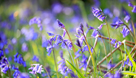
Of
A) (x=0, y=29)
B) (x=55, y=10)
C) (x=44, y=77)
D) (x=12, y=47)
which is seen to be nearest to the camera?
(x=44, y=77)

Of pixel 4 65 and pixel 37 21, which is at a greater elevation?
pixel 37 21

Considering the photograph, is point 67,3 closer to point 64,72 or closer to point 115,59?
point 115,59

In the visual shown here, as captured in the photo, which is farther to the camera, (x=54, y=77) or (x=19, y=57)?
(x=54, y=77)

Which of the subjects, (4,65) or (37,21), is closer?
(4,65)

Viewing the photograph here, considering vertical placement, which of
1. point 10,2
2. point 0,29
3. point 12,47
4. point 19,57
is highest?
point 10,2

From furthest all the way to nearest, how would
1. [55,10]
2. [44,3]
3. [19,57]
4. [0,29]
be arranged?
1. [44,3]
2. [55,10]
3. [0,29]
4. [19,57]

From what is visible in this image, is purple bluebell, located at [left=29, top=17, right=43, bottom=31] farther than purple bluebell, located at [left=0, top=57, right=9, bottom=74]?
Yes

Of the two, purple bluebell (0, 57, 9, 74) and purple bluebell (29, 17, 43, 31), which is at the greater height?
purple bluebell (29, 17, 43, 31)

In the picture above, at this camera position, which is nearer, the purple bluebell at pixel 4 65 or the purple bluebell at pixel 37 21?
the purple bluebell at pixel 4 65

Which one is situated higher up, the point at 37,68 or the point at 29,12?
the point at 29,12

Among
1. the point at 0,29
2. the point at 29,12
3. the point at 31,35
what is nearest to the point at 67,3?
the point at 29,12

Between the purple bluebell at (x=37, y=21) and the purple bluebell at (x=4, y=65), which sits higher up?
the purple bluebell at (x=37, y=21)
